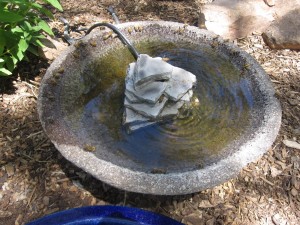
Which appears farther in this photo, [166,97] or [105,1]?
[105,1]

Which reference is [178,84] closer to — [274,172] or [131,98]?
[131,98]

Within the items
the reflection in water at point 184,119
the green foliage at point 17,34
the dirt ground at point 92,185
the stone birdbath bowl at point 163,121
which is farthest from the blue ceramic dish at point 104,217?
the green foliage at point 17,34

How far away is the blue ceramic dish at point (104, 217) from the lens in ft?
5.66

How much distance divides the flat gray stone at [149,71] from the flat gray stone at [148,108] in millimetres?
137

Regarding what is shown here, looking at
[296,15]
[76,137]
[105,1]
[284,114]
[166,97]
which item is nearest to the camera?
[76,137]

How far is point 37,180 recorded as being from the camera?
2.42 m

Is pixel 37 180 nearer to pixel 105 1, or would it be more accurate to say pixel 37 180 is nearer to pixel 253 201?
pixel 253 201

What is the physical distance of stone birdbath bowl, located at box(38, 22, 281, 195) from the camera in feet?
6.01

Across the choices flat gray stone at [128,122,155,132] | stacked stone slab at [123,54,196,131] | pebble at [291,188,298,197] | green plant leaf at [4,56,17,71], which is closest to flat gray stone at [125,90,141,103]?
stacked stone slab at [123,54,196,131]

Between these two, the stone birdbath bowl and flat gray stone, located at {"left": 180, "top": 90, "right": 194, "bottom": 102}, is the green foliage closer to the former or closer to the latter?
the stone birdbath bowl

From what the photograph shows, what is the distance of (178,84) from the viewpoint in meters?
2.29

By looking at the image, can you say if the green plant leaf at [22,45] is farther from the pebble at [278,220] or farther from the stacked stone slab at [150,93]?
the pebble at [278,220]

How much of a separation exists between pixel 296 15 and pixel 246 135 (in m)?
→ 2.17

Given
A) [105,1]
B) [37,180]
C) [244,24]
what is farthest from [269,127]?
[105,1]
